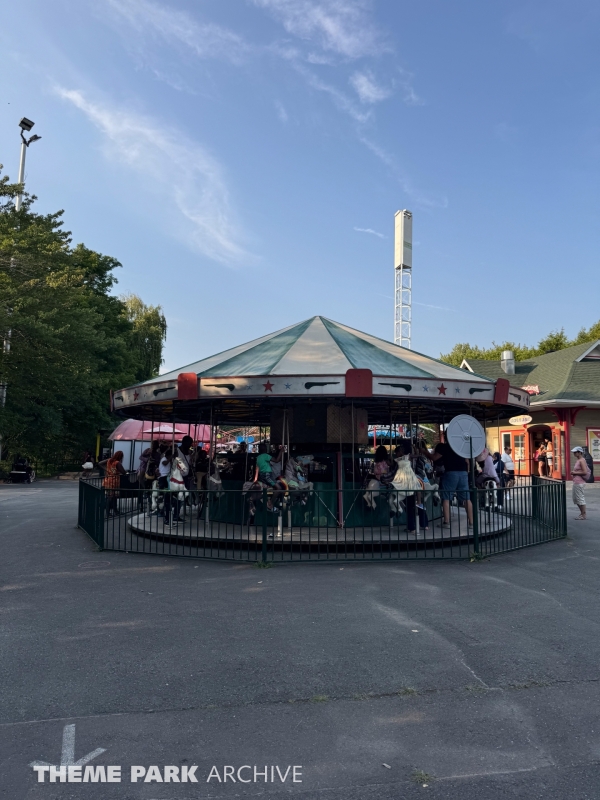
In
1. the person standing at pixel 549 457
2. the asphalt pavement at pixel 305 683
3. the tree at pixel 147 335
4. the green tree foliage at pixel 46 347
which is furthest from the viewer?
the tree at pixel 147 335

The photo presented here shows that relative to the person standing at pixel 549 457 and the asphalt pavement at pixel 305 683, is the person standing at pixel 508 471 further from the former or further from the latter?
the asphalt pavement at pixel 305 683

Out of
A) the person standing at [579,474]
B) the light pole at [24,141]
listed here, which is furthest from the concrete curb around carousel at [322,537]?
the light pole at [24,141]

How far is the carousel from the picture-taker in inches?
404

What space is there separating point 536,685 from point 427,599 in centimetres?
248

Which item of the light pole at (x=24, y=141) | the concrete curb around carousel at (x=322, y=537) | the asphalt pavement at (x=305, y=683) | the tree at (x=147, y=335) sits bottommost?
the asphalt pavement at (x=305, y=683)

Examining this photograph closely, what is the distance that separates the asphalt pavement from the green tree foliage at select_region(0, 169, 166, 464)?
19.4m

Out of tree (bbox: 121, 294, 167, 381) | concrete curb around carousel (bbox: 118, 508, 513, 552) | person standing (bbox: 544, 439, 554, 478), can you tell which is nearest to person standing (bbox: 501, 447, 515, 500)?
concrete curb around carousel (bbox: 118, 508, 513, 552)

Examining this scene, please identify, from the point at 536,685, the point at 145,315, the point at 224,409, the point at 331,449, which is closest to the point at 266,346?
the point at 331,449

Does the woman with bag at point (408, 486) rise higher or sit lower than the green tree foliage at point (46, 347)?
lower

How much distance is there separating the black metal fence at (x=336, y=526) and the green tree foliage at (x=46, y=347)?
1558 centimetres

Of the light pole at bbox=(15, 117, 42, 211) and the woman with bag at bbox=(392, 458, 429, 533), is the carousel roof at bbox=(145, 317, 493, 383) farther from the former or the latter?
the light pole at bbox=(15, 117, 42, 211)

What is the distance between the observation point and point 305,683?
4.57 meters

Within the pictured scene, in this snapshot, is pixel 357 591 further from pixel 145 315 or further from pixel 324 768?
pixel 145 315

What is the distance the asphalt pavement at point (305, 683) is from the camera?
10.8 ft
